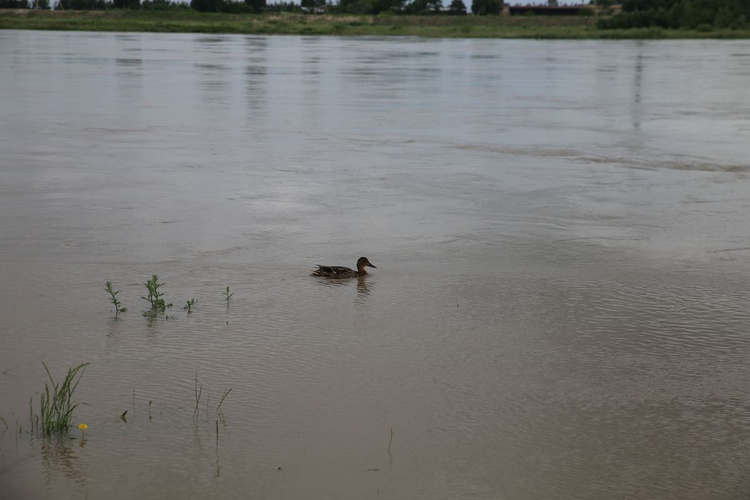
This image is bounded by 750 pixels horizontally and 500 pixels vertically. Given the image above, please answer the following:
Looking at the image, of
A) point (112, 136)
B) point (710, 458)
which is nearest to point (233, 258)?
point (710, 458)

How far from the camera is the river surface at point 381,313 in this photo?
4.88m

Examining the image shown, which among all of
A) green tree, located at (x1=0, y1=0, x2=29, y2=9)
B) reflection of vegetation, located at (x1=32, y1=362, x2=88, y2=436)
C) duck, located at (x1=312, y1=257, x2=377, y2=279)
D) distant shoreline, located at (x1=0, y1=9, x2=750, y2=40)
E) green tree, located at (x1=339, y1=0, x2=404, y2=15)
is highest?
green tree, located at (x1=339, y1=0, x2=404, y2=15)

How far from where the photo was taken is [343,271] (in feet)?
25.5

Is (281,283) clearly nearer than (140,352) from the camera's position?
No

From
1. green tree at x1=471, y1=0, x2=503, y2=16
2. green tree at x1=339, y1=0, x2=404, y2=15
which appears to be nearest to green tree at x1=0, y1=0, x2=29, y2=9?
green tree at x1=339, y1=0, x2=404, y2=15

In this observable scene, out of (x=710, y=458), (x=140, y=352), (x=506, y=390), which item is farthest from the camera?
(x=140, y=352)

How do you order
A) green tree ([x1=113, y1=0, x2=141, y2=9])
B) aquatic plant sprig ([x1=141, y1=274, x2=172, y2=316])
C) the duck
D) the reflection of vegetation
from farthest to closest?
green tree ([x1=113, y1=0, x2=141, y2=9]) < the duck < aquatic plant sprig ([x1=141, y1=274, x2=172, y2=316]) < the reflection of vegetation

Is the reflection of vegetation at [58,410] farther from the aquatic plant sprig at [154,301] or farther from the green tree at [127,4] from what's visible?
the green tree at [127,4]

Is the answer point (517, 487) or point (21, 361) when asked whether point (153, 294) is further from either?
point (517, 487)

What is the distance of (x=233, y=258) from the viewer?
8461 millimetres

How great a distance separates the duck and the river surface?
0.10 meters

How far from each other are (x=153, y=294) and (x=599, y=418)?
3.17m

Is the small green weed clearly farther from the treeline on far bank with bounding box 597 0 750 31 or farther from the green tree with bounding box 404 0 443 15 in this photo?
the green tree with bounding box 404 0 443 15

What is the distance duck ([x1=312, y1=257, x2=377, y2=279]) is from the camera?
777 centimetres
